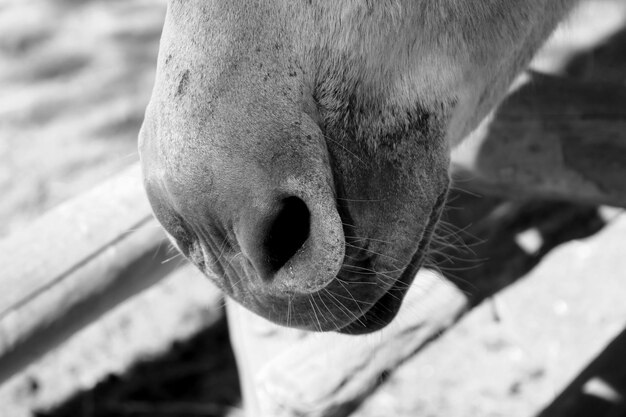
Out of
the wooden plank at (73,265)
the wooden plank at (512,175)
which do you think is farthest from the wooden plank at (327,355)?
the wooden plank at (73,265)

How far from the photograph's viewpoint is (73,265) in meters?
1.82

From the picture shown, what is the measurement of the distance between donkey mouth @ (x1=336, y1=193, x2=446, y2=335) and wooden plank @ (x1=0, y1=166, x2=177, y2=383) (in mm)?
815

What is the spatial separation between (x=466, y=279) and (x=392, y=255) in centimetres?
113

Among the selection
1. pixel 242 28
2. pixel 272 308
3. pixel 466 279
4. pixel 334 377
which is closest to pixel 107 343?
pixel 334 377

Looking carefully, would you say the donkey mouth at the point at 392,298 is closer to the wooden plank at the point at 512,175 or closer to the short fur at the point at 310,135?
the short fur at the point at 310,135

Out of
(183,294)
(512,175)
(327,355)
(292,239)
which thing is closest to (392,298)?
(292,239)

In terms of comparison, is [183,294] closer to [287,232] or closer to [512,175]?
[512,175]

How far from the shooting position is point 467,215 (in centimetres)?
227

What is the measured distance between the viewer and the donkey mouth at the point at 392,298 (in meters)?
1.24

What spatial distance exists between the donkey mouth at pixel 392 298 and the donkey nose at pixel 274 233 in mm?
222

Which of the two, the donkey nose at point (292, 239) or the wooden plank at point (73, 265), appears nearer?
the donkey nose at point (292, 239)

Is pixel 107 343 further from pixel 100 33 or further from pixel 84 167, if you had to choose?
pixel 100 33

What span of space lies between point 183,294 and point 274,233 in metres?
1.85

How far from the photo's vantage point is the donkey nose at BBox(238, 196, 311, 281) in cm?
100
